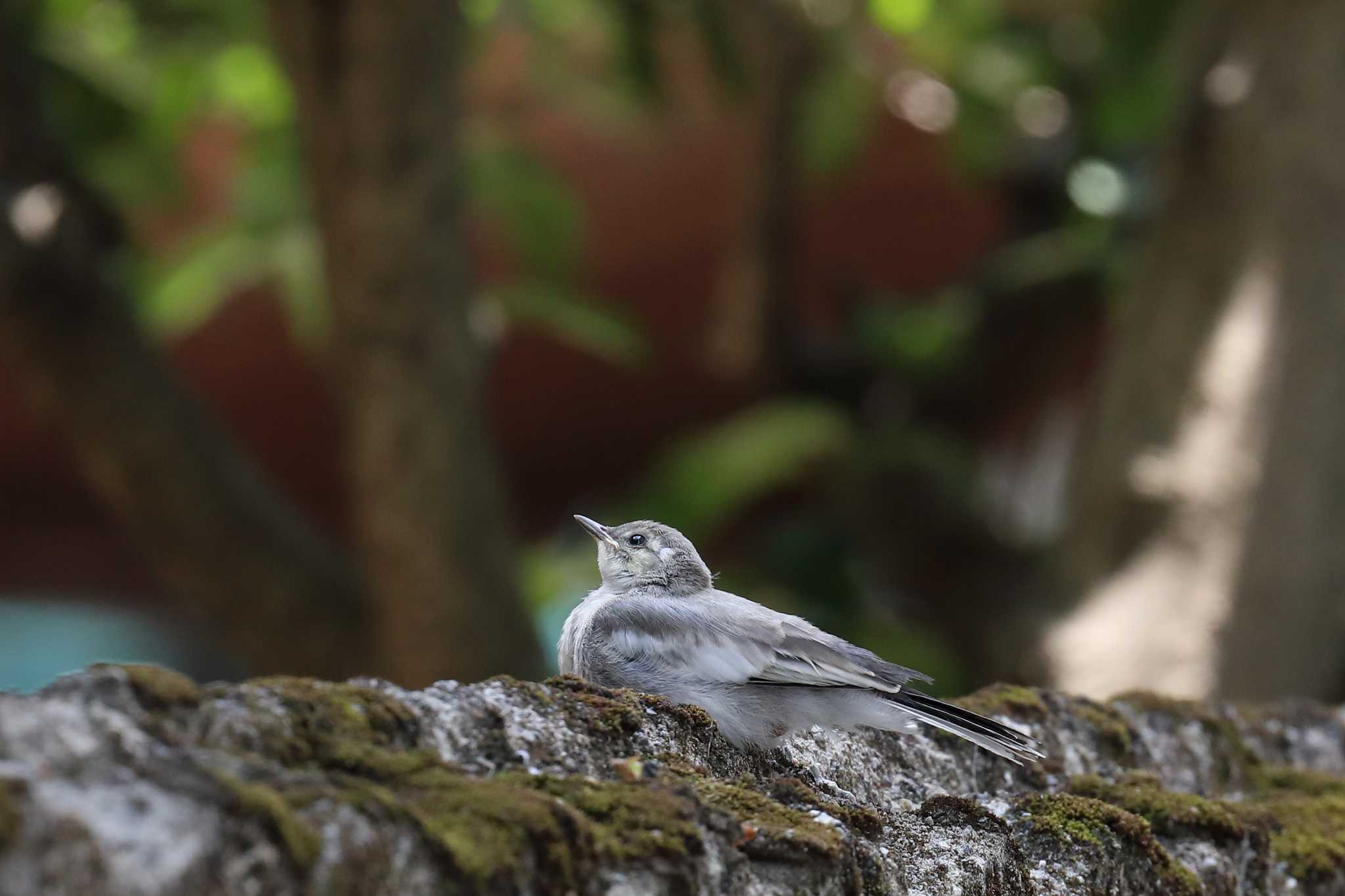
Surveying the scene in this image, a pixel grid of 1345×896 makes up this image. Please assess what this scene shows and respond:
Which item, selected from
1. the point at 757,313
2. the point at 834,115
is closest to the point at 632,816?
the point at 834,115

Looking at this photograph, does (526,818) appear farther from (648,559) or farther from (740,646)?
(648,559)

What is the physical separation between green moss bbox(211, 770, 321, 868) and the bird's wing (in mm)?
961

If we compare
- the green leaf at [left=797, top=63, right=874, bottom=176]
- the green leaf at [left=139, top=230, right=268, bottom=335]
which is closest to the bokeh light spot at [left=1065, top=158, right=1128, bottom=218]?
the green leaf at [left=797, top=63, right=874, bottom=176]

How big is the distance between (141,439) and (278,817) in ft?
14.5

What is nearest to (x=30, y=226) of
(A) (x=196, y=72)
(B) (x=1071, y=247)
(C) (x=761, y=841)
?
(A) (x=196, y=72)

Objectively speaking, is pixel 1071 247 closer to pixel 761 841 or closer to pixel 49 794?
pixel 761 841

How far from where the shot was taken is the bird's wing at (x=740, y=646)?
220cm

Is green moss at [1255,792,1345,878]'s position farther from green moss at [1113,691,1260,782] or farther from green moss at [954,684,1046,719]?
green moss at [954,684,1046,719]

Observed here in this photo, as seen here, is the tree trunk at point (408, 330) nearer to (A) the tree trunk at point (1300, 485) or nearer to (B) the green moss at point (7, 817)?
(A) the tree trunk at point (1300, 485)

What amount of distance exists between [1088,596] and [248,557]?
3386mm

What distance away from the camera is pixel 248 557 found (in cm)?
552

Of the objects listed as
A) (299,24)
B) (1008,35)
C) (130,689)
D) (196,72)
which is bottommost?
(130,689)

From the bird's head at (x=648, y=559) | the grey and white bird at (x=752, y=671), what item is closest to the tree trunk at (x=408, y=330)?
the bird's head at (x=648, y=559)

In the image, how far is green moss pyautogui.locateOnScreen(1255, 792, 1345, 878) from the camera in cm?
245
